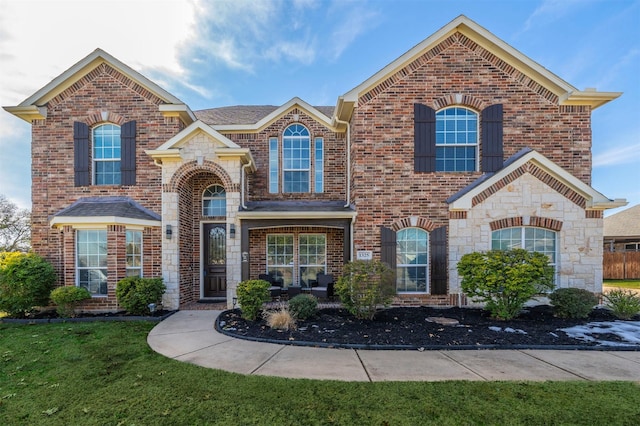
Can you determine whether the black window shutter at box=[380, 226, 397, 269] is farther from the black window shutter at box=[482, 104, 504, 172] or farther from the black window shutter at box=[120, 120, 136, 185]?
the black window shutter at box=[120, 120, 136, 185]

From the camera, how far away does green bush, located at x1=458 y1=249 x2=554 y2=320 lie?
677 centimetres

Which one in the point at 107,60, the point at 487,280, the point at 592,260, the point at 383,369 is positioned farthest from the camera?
the point at 107,60

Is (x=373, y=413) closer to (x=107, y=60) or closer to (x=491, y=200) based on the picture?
(x=491, y=200)

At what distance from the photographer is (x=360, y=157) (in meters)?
8.80

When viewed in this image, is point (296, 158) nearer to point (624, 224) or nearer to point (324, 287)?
point (324, 287)

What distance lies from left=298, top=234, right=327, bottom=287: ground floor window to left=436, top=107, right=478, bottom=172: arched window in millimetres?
4559

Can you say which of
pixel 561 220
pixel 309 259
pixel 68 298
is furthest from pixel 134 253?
pixel 561 220

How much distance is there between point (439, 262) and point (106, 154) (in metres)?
10.8

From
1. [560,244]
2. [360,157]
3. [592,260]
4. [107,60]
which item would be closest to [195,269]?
[360,157]

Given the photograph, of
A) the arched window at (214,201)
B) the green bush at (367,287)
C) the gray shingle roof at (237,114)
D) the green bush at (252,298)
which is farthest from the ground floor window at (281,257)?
the gray shingle roof at (237,114)

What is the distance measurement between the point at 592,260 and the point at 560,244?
3.13ft

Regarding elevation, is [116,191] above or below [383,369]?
above

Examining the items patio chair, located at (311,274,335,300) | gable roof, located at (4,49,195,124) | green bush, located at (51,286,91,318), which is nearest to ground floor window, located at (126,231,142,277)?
green bush, located at (51,286,91,318)

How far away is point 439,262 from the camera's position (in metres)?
8.45
